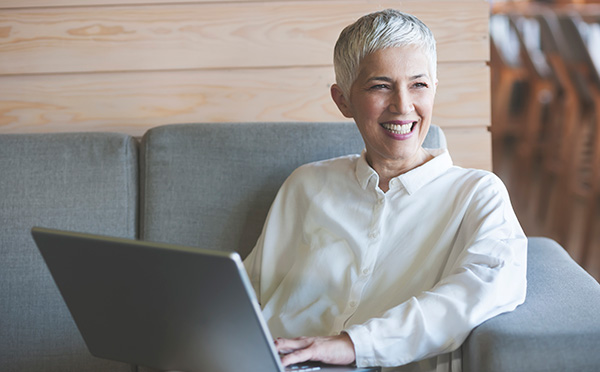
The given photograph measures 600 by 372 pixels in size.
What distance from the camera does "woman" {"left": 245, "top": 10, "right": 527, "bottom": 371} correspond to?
129cm

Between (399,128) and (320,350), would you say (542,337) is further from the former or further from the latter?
(399,128)

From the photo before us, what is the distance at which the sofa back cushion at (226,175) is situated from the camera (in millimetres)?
1769

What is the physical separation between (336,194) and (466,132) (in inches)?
22.3

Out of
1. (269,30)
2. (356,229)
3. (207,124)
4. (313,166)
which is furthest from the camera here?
(269,30)

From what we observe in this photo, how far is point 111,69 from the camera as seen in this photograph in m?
2.02

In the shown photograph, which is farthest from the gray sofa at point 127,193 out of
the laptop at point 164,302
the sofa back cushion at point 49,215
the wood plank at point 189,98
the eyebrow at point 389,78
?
the laptop at point 164,302

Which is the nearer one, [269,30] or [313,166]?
[313,166]

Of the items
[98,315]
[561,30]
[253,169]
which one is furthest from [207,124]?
[561,30]

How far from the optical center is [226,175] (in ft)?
5.84

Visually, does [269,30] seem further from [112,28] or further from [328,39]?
Result: [112,28]

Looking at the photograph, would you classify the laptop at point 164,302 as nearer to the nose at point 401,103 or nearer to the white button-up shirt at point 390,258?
the white button-up shirt at point 390,258

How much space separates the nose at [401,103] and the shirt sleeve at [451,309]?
0.93ft

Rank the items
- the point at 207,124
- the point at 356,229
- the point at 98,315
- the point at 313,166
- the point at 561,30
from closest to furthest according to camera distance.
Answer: the point at 98,315 < the point at 356,229 < the point at 313,166 < the point at 207,124 < the point at 561,30

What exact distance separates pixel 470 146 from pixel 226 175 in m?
0.68
